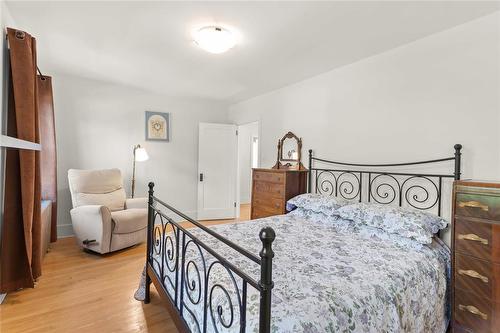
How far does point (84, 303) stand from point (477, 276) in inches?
116

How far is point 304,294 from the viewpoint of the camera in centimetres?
124

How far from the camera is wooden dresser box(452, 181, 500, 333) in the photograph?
1.55 metres

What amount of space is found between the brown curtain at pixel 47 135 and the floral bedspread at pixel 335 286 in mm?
2506

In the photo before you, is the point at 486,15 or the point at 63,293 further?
the point at 63,293

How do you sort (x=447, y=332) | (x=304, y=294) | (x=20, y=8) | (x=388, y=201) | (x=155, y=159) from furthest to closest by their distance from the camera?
(x=155, y=159) → (x=388, y=201) → (x=20, y=8) → (x=447, y=332) → (x=304, y=294)

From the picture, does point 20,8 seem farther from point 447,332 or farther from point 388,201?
point 447,332

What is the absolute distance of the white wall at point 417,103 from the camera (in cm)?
197

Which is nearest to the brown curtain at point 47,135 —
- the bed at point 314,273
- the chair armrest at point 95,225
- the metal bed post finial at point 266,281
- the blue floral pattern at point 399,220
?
the chair armrest at point 95,225

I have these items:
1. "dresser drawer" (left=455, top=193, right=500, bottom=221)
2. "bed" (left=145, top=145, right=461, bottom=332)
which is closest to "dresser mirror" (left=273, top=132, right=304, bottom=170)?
"bed" (left=145, top=145, right=461, bottom=332)

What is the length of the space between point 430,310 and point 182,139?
441cm

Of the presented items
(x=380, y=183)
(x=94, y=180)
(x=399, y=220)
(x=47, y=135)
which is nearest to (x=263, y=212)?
(x=380, y=183)

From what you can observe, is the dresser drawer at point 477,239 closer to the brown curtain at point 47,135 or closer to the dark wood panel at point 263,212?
the dark wood panel at point 263,212

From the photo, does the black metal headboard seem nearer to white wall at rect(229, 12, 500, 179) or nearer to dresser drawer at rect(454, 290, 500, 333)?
white wall at rect(229, 12, 500, 179)

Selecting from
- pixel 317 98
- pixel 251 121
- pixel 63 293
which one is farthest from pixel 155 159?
pixel 317 98
